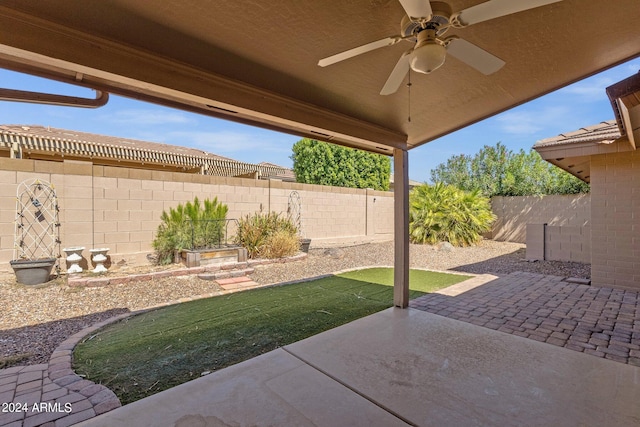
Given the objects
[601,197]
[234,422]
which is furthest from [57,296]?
[601,197]

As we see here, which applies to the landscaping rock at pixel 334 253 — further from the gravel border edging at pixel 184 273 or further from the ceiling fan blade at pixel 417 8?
the ceiling fan blade at pixel 417 8

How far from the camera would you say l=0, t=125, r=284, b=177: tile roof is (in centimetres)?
722

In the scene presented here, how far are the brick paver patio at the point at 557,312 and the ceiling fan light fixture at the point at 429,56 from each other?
9.80ft

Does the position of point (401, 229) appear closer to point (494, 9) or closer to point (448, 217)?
point (494, 9)

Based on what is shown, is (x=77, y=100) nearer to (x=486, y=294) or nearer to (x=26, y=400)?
(x=26, y=400)

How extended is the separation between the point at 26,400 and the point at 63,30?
246 cm

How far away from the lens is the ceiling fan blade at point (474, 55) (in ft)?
6.63

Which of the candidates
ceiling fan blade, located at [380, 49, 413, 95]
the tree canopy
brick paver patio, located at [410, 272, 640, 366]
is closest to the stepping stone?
brick paver patio, located at [410, 272, 640, 366]

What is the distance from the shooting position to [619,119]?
3.65m

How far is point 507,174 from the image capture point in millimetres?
13055

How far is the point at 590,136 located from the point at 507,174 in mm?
8406

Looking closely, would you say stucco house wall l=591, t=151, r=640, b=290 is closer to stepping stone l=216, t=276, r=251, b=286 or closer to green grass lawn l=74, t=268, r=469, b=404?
green grass lawn l=74, t=268, r=469, b=404

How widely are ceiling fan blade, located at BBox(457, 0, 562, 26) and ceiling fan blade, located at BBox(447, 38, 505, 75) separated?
15 cm

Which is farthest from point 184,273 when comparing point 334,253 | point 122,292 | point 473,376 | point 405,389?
point 473,376
